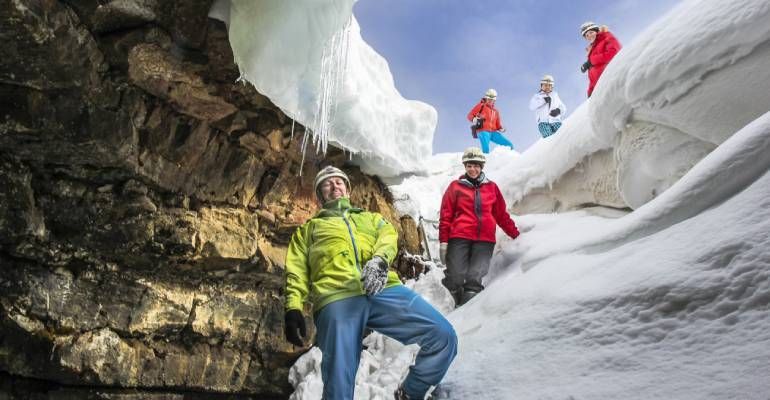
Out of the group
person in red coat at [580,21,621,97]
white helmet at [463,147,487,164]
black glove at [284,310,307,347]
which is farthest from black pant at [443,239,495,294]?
person in red coat at [580,21,621,97]

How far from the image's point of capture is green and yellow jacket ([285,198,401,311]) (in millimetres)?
2777

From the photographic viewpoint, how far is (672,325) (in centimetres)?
230

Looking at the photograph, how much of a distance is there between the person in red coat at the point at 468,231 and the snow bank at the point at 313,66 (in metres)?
1.05

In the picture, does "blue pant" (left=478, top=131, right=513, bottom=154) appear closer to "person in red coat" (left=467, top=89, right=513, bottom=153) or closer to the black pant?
"person in red coat" (left=467, top=89, right=513, bottom=153)

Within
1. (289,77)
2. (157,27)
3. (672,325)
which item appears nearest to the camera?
(672,325)

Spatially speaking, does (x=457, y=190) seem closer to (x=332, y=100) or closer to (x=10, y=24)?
(x=332, y=100)

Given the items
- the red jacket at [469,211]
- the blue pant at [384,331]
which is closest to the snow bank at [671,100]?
the red jacket at [469,211]

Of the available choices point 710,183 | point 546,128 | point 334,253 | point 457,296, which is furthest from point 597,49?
point 334,253

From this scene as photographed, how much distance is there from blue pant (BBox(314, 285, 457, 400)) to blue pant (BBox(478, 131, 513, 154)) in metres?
7.37

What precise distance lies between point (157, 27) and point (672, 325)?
3752 mm

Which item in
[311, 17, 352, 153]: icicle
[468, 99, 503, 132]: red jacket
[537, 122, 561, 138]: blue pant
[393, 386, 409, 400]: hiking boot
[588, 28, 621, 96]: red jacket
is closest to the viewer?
[393, 386, 409, 400]: hiking boot

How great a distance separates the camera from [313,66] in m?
4.24

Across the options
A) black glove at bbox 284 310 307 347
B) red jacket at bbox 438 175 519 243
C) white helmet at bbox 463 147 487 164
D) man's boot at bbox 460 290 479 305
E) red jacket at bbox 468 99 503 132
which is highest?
red jacket at bbox 468 99 503 132

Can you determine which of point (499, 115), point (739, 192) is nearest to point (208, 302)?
point (739, 192)
